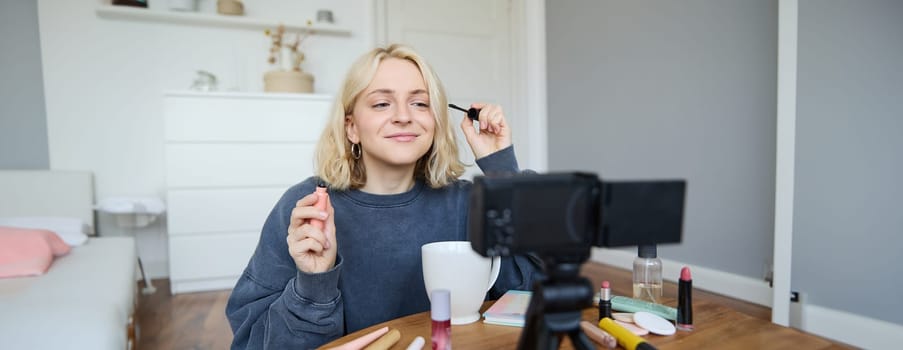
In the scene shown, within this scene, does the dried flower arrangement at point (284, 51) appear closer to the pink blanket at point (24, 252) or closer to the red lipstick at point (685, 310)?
the pink blanket at point (24, 252)

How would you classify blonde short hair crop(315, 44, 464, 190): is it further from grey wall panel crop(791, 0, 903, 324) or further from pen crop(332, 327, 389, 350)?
grey wall panel crop(791, 0, 903, 324)

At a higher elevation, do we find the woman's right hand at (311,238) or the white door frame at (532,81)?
the white door frame at (532,81)

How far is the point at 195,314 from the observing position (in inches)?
93.0

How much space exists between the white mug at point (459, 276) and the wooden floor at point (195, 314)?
141cm

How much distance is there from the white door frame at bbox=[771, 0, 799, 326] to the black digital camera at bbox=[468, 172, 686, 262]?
1.89 metres

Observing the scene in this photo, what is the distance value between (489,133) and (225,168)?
2238 mm

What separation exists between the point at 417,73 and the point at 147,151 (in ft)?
9.08

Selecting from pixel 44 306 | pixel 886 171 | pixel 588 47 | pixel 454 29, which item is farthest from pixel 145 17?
pixel 886 171

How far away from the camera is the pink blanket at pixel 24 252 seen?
1600 millimetres

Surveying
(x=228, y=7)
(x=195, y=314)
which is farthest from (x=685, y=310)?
(x=228, y=7)

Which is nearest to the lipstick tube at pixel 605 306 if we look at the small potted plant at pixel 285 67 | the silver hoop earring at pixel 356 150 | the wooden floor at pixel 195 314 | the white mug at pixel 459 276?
the white mug at pixel 459 276

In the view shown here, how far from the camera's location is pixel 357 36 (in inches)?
135

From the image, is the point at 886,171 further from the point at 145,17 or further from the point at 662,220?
the point at 145,17

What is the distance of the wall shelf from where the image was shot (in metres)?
2.84
